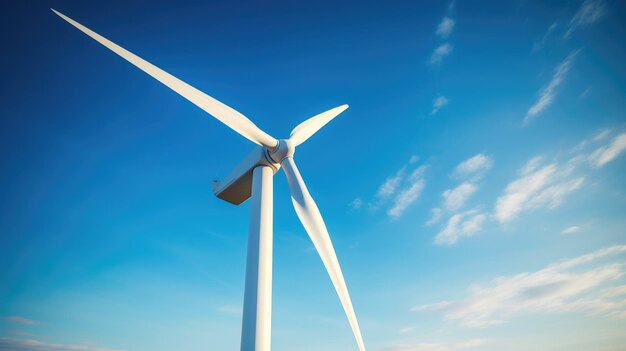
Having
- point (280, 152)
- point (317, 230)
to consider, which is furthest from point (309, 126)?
point (317, 230)

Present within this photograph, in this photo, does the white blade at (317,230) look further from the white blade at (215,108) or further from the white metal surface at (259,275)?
the white blade at (215,108)

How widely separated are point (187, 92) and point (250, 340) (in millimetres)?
9229

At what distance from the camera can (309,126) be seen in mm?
15062

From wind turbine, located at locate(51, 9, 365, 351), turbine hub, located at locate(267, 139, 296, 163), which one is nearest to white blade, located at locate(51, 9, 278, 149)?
wind turbine, located at locate(51, 9, 365, 351)

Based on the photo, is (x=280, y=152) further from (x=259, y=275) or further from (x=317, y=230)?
(x=259, y=275)

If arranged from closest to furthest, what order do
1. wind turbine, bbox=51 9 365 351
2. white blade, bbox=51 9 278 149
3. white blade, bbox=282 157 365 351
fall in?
wind turbine, bbox=51 9 365 351, white blade, bbox=282 157 365 351, white blade, bbox=51 9 278 149

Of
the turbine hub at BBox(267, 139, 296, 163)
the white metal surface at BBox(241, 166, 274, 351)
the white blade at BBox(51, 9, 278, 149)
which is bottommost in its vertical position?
the white metal surface at BBox(241, 166, 274, 351)

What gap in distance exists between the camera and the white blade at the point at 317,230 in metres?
11.1

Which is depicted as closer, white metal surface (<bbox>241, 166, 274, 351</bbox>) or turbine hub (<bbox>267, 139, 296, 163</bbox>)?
white metal surface (<bbox>241, 166, 274, 351</bbox>)

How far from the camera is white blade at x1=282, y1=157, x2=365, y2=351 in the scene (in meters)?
11.1

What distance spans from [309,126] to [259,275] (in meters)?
8.11

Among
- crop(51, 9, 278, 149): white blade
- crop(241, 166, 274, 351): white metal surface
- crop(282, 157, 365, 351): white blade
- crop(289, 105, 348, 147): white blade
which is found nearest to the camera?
crop(241, 166, 274, 351): white metal surface

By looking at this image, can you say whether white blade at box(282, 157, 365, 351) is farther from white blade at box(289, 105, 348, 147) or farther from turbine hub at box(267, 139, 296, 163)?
white blade at box(289, 105, 348, 147)

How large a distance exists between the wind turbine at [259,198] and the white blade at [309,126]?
9 cm
